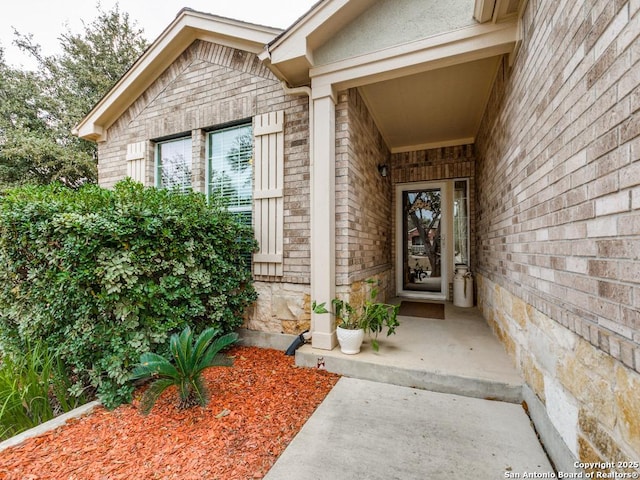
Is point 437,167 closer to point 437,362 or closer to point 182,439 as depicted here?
point 437,362

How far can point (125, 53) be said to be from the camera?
1066 centimetres

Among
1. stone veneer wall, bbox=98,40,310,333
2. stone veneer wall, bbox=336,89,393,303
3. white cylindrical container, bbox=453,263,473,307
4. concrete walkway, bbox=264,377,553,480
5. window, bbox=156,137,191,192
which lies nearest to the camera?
concrete walkway, bbox=264,377,553,480

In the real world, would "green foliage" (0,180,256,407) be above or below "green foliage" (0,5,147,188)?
below

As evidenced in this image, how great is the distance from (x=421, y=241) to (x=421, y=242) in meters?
0.02

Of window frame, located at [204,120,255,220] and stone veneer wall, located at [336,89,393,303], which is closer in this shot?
stone veneer wall, located at [336,89,393,303]

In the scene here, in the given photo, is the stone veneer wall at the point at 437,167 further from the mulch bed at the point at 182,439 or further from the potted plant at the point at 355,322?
the mulch bed at the point at 182,439

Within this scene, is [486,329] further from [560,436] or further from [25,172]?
[25,172]

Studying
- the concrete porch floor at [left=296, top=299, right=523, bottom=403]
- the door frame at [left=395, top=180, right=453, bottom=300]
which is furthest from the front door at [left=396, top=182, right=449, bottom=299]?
the concrete porch floor at [left=296, top=299, right=523, bottom=403]

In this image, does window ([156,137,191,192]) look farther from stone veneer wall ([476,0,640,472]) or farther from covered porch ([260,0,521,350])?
stone veneer wall ([476,0,640,472])

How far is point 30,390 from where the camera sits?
2180 millimetres

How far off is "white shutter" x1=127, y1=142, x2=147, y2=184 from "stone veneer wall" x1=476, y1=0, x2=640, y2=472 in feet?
15.2

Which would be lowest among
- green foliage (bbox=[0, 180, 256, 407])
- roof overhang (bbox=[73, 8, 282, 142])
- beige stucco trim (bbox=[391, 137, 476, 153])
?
green foliage (bbox=[0, 180, 256, 407])

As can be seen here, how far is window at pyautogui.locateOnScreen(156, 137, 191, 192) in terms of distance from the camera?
3943 millimetres

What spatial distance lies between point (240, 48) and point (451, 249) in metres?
4.47
